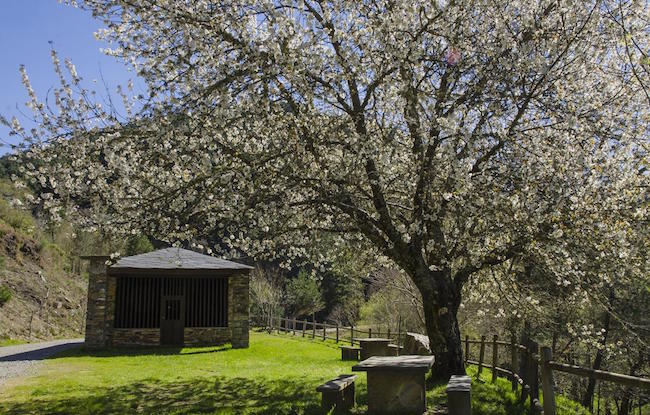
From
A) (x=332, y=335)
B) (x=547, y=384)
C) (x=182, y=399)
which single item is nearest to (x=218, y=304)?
(x=182, y=399)

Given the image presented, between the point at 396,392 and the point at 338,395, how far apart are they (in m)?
0.81

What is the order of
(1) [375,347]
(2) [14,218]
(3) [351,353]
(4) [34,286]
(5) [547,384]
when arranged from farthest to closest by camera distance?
(2) [14,218]
(4) [34,286]
(3) [351,353]
(1) [375,347]
(5) [547,384]

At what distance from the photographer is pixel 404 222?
343 inches

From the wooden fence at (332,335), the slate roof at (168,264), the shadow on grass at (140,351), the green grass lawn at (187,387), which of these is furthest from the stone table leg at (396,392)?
the wooden fence at (332,335)

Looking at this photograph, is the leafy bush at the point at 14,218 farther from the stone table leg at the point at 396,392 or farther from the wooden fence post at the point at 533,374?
the wooden fence post at the point at 533,374

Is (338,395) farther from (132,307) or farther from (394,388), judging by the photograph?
(132,307)

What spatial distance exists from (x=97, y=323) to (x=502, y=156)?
1536cm

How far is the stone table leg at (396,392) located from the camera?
23.8ft

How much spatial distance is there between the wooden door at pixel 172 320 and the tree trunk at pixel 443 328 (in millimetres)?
13111

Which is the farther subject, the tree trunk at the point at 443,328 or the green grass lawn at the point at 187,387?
the tree trunk at the point at 443,328

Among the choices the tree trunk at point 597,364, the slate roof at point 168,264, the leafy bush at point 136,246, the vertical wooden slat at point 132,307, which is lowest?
the tree trunk at point 597,364

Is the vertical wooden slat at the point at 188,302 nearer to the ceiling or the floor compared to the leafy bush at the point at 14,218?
nearer to the floor

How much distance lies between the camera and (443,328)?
925 cm

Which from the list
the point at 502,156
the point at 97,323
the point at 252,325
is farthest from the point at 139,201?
the point at 252,325
